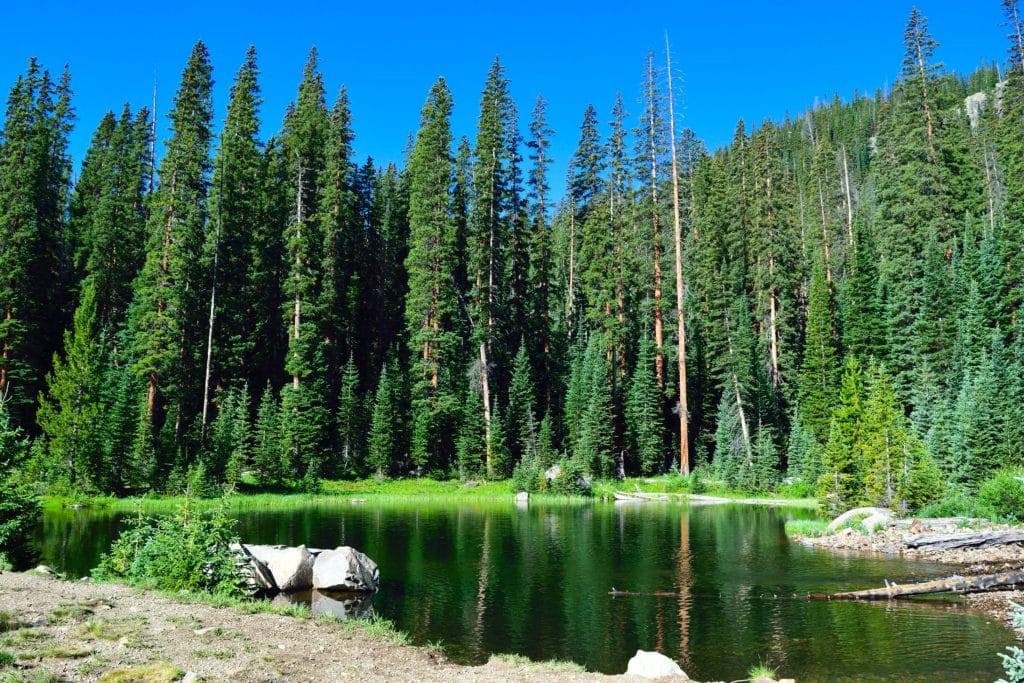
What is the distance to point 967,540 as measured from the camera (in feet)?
77.4

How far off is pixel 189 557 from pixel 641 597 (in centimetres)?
1088

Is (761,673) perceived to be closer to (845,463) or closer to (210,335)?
(845,463)

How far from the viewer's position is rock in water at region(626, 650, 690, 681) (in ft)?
33.1

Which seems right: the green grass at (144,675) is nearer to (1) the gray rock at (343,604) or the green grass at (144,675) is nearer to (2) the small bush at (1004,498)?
(1) the gray rock at (343,604)

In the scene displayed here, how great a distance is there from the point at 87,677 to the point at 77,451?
35.7 metres

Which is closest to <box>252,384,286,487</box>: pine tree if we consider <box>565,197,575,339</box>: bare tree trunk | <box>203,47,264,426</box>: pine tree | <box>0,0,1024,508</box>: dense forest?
<box>0,0,1024,508</box>: dense forest

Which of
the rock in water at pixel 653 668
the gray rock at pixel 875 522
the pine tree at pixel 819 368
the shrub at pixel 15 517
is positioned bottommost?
the rock in water at pixel 653 668

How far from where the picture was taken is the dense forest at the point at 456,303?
147ft

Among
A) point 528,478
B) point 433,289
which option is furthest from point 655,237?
point 528,478

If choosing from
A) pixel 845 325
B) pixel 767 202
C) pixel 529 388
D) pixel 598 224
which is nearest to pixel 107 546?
pixel 529 388

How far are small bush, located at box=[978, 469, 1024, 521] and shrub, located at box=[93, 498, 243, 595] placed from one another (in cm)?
2729

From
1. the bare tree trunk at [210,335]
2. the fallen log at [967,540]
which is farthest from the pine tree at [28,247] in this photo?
the fallen log at [967,540]

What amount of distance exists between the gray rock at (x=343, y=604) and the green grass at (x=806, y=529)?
19466 mm

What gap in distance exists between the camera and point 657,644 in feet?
43.7
